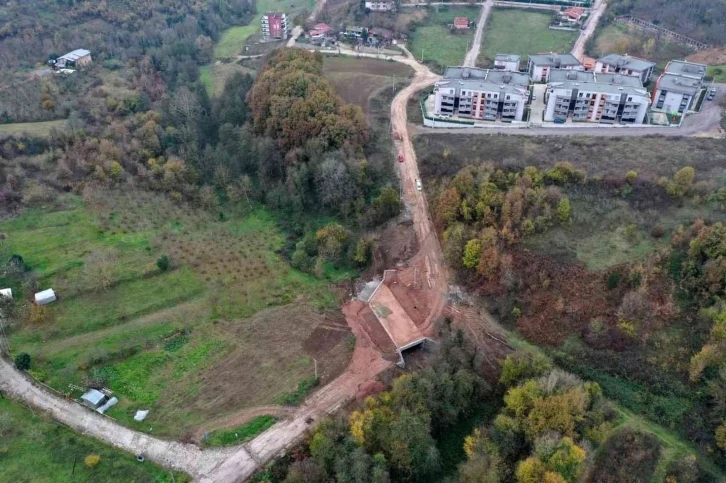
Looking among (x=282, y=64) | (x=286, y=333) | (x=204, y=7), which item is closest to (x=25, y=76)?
(x=282, y=64)

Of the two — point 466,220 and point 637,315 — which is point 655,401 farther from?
point 466,220

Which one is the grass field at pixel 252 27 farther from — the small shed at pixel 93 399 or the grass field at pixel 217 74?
the small shed at pixel 93 399

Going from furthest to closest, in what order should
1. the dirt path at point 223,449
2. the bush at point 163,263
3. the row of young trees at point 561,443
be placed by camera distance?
the bush at point 163,263 < the dirt path at point 223,449 < the row of young trees at point 561,443

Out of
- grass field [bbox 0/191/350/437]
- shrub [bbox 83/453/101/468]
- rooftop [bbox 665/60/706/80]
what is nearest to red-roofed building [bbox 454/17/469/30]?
rooftop [bbox 665/60/706/80]

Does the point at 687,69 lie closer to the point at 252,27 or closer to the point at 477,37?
the point at 477,37

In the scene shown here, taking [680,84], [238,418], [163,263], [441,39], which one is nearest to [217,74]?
[441,39]

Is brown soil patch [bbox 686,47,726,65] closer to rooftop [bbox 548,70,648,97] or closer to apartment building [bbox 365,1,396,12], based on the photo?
rooftop [bbox 548,70,648,97]

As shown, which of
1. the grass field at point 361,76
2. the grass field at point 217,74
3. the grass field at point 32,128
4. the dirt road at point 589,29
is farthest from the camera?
the dirt road at point 589,29

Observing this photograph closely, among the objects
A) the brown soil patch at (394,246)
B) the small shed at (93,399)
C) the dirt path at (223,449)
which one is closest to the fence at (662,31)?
the brown soil patch at (394,246)

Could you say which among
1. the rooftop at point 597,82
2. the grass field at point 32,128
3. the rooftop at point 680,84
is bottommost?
the grass field at point 32,128
